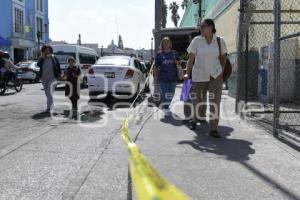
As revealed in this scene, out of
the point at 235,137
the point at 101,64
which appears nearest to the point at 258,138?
the point at 235,137

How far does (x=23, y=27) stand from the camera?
50.9m

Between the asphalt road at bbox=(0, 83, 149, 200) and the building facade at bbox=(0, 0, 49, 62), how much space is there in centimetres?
3526

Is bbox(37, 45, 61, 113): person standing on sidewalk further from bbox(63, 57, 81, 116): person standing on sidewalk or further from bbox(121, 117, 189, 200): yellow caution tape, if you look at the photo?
bbox(121, 117, 189, 200): yellow caution tape

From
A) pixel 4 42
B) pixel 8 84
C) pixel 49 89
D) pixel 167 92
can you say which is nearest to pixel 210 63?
pixel 167 92

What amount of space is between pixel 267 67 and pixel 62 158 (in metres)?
8.55

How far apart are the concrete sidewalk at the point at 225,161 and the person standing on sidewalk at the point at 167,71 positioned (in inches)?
66.9

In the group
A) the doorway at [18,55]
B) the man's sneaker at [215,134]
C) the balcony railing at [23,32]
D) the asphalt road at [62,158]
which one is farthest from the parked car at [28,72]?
the man's sneaker at [215,134]

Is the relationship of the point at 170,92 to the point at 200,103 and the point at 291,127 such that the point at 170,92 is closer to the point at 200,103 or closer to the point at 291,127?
the point at 200,103

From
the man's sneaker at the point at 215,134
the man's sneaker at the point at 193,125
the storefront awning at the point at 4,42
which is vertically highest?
the storefront awning at the point at 4,42

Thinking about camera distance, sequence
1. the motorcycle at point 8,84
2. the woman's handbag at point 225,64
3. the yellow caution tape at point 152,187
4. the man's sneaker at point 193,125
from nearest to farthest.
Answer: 1. the yellow caution tape at point 152,187
2. the woman's handbag at point 225,64
3. the man's sneaker at point 193,125
4. the motorcycle at point 8,84

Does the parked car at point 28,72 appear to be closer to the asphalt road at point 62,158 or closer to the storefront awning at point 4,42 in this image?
the storefront awning at point 4,42

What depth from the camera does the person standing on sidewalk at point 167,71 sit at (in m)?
11.0

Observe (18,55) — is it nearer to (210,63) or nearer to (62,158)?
A: (210,63)

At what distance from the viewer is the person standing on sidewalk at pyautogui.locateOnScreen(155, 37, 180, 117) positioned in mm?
10961
